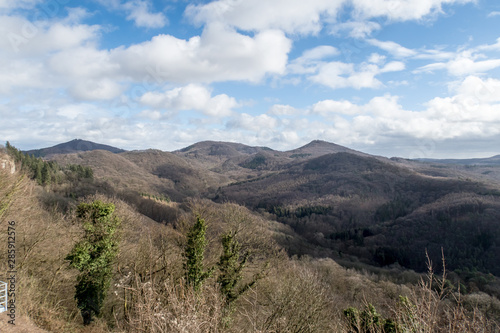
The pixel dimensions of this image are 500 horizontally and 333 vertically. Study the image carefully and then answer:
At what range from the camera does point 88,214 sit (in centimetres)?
2034

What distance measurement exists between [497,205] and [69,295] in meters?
184

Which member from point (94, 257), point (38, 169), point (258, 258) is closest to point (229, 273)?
point (94, 257)

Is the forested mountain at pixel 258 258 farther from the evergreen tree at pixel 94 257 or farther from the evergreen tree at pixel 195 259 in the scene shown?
the evergreen tree at pixel 94 257

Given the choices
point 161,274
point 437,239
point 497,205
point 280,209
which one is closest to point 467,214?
point 497,205

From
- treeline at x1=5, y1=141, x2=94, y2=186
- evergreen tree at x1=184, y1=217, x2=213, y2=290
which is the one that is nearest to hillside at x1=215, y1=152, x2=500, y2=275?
evergreen tree at x1=184, y1=217, x2=213, y2=290

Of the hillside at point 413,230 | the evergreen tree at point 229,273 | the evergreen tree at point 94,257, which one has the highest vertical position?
the evergreen tree at point 94,257

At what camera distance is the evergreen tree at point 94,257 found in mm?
19141

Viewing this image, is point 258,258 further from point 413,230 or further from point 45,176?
point 413,230

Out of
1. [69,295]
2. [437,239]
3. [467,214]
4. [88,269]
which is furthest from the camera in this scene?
[467,214]

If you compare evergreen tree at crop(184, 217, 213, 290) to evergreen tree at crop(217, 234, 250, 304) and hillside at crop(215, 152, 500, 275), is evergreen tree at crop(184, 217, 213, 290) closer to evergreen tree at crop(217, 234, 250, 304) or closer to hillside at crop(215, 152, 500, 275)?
evergreen tree at crop(217, 234, 250, 304)

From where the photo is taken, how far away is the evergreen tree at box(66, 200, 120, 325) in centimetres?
1914

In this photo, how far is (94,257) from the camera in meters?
19.9

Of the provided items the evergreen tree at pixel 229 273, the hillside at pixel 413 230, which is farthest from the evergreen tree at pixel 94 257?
the hillside at pixel 413 230

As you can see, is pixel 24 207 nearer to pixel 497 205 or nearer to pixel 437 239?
pixel 437 239
